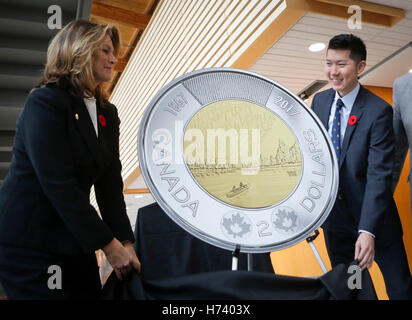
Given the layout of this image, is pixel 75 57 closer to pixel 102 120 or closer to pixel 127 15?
pixel 102 120

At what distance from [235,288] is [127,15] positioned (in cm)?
614

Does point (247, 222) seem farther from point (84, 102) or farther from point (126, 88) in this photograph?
point (126, 88)

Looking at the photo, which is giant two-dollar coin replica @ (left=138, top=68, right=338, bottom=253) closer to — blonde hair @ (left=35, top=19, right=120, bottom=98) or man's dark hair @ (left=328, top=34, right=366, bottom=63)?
blonde hair @ (left=35, top=19, right=120, bottom=98)

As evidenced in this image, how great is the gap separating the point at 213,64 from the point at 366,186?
3408mm

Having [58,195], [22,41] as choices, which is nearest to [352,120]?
[58,195]

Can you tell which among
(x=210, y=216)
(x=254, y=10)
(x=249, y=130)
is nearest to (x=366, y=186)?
(x=249, y=130)

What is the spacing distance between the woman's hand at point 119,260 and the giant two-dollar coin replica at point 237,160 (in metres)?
0.16

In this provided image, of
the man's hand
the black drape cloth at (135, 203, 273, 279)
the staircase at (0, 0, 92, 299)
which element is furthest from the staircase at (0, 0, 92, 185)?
the man's hand

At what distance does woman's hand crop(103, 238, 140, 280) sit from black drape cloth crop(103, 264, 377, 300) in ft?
0.08

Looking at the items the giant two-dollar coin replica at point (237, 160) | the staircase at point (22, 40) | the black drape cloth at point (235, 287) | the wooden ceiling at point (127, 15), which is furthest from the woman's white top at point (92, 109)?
the wooden ceiling at point (127, 15)

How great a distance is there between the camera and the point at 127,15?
6.04 meters

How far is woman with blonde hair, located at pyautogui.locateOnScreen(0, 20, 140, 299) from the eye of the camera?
0.86 m

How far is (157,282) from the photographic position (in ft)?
2.86
